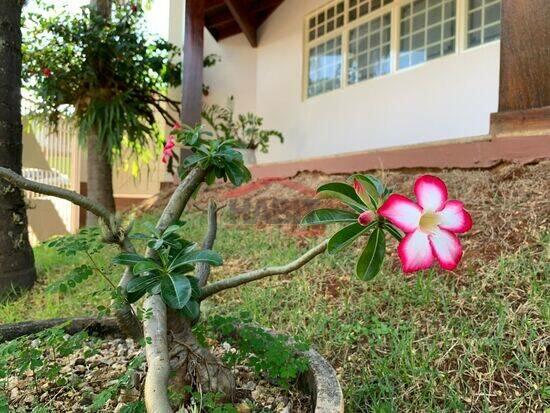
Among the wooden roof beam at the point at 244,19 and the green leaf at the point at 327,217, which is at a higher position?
the wooden roof beam at the point at 244,19

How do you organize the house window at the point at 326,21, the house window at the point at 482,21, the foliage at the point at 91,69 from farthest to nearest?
the house window at the point at 326,21 < the foliage at the point at 91,69 < the house window at the point at 482,21

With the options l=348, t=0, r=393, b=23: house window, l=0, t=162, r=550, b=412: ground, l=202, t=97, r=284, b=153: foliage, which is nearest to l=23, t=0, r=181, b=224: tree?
l=202, t=97, r=284, b=153: foliage

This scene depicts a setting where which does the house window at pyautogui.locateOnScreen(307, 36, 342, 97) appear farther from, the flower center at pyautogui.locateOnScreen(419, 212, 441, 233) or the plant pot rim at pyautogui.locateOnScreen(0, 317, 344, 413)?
the flower center at pyautogui.locateOnScreen(419, 212, 441, 233)

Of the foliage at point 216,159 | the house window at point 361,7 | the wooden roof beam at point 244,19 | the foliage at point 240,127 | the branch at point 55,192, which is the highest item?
the wooden roof beam at point 244,19

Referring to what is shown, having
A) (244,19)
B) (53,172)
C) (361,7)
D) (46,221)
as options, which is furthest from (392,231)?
(53,172)

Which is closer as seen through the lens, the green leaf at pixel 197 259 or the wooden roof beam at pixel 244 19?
the green leaf at pixel 197 259

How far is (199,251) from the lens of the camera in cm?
94

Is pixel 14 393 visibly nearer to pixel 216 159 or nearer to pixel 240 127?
pixel 216 159

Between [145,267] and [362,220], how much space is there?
427mm

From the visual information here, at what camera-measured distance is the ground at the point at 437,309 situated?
120cm

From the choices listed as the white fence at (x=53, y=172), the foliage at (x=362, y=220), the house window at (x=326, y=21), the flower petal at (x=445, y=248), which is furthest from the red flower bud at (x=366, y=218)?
the white fence at (x=53, y=172)

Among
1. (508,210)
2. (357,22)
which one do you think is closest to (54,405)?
(508,210)

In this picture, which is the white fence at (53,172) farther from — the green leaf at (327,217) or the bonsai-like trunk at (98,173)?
the green leaf at (327,217)

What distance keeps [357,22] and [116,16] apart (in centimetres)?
287
